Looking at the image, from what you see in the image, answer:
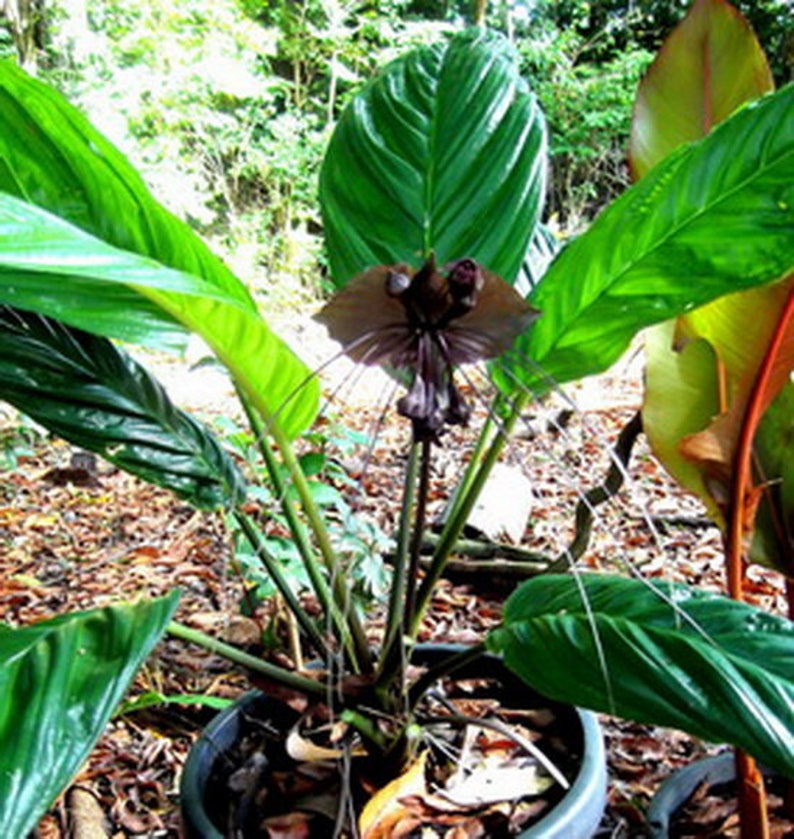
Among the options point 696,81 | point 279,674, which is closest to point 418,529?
point 279,674

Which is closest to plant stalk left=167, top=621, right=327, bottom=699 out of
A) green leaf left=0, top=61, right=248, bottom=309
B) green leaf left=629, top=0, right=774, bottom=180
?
green leaf left=0, top=61, right=248, bottom=309

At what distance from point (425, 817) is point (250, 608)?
612 mm

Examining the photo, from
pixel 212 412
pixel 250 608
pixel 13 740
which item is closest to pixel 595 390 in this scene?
pixel 212 412

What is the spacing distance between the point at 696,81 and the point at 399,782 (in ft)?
2.42

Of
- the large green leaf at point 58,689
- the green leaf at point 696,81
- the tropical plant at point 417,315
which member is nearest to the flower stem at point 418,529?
the tropical plant at point 417,315

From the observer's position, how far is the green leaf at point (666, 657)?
489 mm

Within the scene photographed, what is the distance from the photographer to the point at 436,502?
2.09 m

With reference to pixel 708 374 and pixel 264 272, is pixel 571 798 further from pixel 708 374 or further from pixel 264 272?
pixel 264 272

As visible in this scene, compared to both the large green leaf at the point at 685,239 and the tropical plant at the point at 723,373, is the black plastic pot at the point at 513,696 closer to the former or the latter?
the tropical plant at the point at 723,373

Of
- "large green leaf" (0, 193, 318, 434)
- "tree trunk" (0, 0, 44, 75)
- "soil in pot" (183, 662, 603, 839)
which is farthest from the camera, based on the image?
"tree trunk" (0, 0, 44, 75)

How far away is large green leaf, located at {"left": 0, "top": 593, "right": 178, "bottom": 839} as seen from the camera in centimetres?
49

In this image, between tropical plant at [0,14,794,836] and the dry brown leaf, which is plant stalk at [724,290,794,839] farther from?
the dry brown leaf

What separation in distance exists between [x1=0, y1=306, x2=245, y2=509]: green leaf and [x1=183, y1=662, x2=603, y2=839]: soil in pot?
247 millimetres

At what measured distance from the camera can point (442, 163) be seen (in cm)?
78
